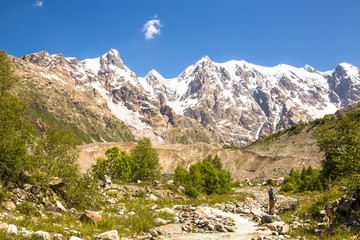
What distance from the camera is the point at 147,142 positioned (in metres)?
67.4

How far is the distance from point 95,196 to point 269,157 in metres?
124

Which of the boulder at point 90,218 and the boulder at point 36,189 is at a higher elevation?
Answer: the boulder at point 36,189

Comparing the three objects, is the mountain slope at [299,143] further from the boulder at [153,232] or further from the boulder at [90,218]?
the boulder at [90,218]

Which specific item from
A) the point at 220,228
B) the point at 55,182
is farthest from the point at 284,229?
the point at 55,182

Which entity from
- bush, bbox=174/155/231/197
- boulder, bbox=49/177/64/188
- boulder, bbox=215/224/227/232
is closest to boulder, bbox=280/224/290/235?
boulder, bbox=215/224/227/232

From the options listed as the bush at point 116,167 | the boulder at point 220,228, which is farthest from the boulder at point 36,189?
the bush at point 116,167

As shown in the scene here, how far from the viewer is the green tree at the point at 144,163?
60.8 metres

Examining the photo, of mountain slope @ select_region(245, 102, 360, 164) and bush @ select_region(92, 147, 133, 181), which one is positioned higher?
mountain slope @ select_region(245, 102, 360, 164)

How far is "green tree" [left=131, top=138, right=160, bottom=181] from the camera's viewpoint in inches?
2392

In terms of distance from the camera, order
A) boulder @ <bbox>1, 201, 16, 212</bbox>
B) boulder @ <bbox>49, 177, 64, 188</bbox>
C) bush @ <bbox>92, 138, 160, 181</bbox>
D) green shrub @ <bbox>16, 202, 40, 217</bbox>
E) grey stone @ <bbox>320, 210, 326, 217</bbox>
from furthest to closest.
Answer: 1. bush @ <bbox>92, 138, 160, 181</bbox>
2. boulder @ <bbox>49, 177, 64, 188</bbox>
3. grey stone @ <bbox>320, 210, 326, 217</bbox>
4. green shrub @ <bbox>16, 202, 40, 217</bbox>
5. boulder @ <bbox>1, 201, 16, 212</bbox>

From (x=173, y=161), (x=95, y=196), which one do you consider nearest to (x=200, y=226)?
(x=95, y=196)

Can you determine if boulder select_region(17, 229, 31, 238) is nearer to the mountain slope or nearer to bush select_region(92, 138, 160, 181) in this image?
bush select_region(92, 138, 160, 181)

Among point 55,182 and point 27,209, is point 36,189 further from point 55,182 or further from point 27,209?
point 27,209

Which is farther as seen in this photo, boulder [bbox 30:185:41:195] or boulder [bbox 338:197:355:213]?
boulder [bbox 30:185:41:195]
